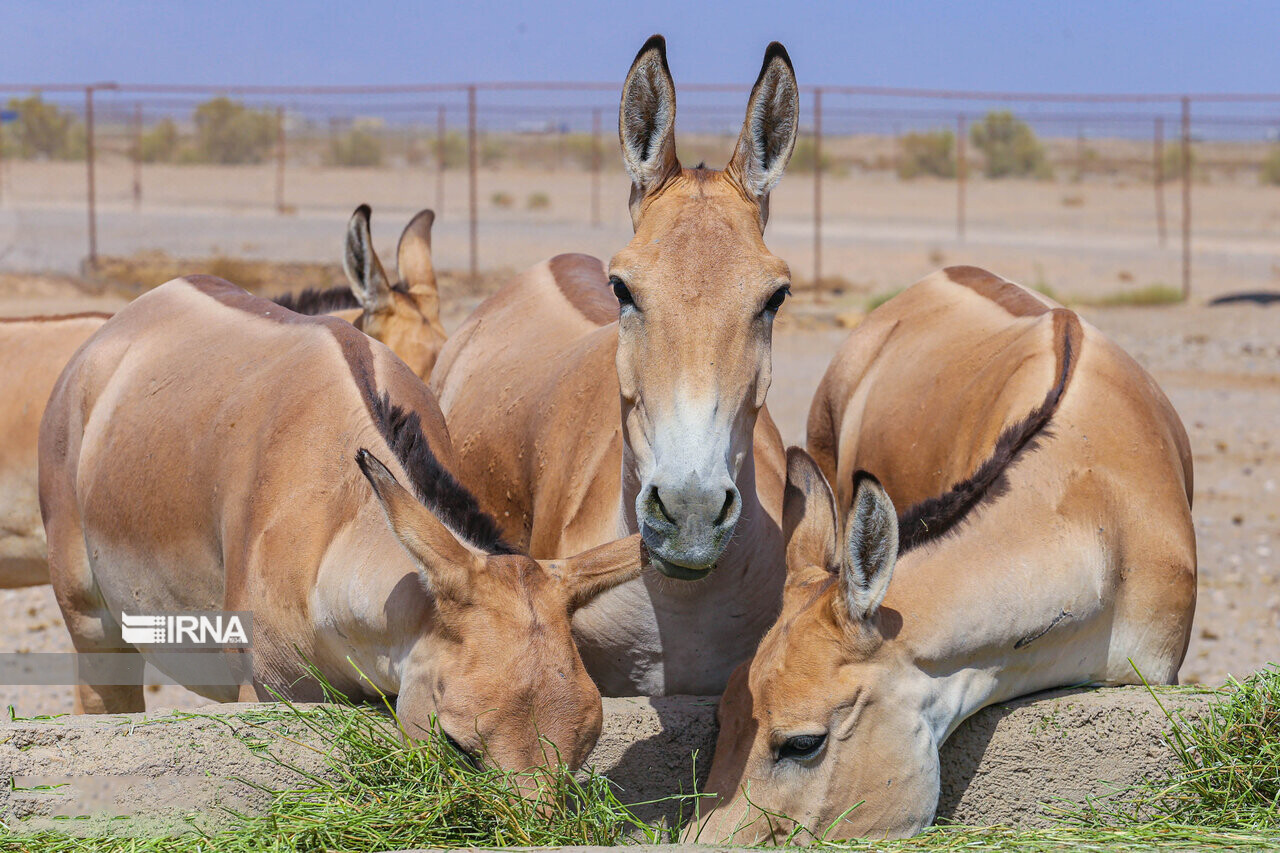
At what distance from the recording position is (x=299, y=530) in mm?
3672

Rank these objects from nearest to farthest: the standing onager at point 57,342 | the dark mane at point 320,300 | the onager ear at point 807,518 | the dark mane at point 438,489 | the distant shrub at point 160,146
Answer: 1. the dark mane at point 438,489
2. the onager ear at point 807,518
3. the dark mane at point 320,300
4. the standing onager at point 57,342
5. the distant shrub at point 160,146

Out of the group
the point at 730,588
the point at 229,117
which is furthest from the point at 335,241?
the point at 730,588

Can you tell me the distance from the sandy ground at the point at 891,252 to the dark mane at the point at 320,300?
1.91 m

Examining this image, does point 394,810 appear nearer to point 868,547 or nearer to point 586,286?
point 868,547

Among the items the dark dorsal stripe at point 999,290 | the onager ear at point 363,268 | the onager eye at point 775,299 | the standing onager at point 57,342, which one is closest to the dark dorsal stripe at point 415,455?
the onager eye at point 775,299

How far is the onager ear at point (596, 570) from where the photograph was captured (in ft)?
10.6

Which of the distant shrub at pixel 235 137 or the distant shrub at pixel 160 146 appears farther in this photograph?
the distant shrub at pixel 160 146

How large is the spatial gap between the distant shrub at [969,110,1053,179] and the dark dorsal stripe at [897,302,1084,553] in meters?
41.0

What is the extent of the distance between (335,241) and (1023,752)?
68.5ft

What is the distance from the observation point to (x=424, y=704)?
315cm

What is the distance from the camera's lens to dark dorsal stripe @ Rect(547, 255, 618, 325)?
225 inches

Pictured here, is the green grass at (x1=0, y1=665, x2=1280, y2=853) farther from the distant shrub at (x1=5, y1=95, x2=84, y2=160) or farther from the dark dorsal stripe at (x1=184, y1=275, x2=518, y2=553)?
the distant shrub at (x1=5, y1=95, x2=84, y2=160)

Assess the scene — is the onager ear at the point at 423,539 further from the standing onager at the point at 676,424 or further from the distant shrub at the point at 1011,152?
the distant shrub at the point at 1011,152

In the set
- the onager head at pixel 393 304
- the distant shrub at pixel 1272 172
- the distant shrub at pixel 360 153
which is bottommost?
the onager head at pixel 393 304
